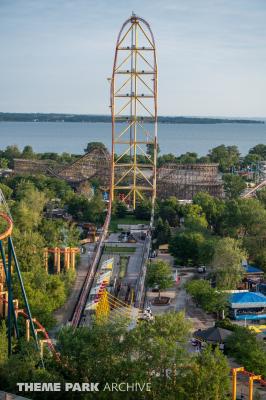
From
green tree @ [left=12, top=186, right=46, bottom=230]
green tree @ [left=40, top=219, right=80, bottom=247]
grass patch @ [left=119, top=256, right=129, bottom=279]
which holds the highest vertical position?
green tree @ [left=12, top=186, right=46, bottom=230]

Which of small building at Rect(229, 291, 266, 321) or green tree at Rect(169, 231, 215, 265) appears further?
green tree at Rect(169, 231, 215, 265)

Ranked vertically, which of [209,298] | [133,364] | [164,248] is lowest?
[164,248]

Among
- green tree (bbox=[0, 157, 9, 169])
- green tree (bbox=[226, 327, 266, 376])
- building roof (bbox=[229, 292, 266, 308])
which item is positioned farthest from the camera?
green tree (bbox=[0, 157, 9, 169])

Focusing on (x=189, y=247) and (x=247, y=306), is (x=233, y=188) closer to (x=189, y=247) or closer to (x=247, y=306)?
(x=189, y=247)

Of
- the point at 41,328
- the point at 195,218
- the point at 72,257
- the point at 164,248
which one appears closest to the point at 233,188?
the point at 195,218

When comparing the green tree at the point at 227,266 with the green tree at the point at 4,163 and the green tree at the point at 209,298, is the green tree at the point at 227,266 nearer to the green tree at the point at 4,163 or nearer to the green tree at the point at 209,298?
the green tree at the point at 209,298

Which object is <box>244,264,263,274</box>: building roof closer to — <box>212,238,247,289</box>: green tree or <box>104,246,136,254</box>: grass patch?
<box>212,238,247,289</box>: green tree

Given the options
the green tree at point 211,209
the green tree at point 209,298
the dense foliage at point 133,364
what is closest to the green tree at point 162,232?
the green tree at point 211,209

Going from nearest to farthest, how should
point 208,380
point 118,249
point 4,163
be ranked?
point 208,380 < point 118,249 < point 4,163

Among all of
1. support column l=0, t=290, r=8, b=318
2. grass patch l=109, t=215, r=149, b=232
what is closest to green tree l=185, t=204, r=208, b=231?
grass patch l=109, t=215, r=149, b=232
